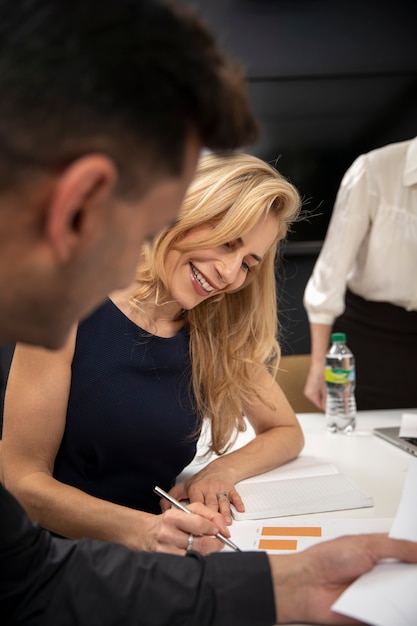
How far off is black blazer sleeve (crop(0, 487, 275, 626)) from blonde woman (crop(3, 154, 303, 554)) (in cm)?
28

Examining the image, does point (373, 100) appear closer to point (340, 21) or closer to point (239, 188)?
point (340, 21)

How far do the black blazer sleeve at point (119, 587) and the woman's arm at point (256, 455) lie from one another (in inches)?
13.7

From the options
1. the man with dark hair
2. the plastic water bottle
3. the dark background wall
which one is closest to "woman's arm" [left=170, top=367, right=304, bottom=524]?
the plastic water bottle

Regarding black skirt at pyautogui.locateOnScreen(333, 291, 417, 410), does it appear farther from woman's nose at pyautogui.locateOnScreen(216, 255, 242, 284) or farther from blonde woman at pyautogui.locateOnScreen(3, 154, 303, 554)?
woman's nose at pyautogui.locateOnScreen(216, 255, 242, 284)

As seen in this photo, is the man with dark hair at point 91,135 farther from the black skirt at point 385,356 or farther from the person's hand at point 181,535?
A: the black skirt at point 385,356

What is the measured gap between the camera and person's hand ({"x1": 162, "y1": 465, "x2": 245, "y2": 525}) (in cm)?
130

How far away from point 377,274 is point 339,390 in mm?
502

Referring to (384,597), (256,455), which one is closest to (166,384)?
(256,455)

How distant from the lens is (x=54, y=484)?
1273 mm

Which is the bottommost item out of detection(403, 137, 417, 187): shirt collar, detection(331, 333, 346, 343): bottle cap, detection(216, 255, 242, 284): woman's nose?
detection(331, 333, 346, 343): bottle cap

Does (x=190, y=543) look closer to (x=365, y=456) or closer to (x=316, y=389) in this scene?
(x=365, y=456)

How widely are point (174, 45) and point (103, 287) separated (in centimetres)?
20

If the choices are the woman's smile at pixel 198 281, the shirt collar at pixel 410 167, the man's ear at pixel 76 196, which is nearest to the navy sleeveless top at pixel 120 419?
the woman's smile at pixel 198 281

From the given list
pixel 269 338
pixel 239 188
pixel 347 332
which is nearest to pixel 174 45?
pixel 239 188
